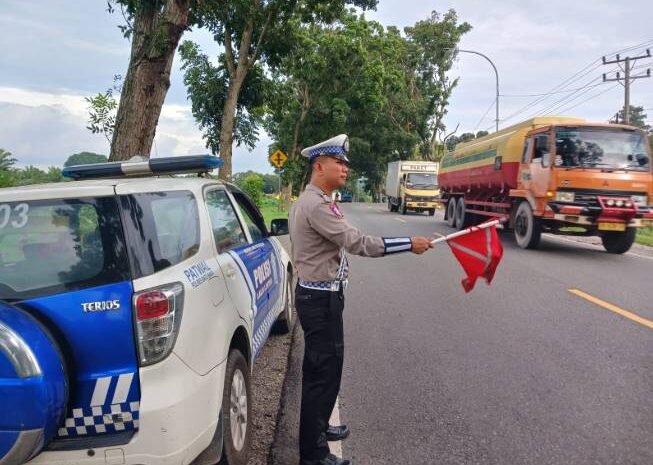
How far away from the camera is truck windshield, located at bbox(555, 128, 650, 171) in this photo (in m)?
10.4

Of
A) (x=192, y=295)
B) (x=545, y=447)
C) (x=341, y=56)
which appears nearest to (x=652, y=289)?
(x=545, y=447)

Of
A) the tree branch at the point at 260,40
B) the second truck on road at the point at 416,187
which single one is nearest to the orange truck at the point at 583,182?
the tree branch at the point at 260,40

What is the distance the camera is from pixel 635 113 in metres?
84.3

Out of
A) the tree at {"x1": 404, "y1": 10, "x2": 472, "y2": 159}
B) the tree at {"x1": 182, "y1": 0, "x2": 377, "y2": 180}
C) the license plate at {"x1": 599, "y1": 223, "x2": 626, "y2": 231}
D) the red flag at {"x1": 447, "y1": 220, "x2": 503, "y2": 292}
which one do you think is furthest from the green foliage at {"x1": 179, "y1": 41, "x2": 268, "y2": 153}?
the tree at {"x1": 404, "y1": 10, "x2": 472, "y2": 159}

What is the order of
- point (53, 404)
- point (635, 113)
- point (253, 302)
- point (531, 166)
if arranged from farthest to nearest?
point (635, 113) → point (531, 166) → point (253, 302) → point (53, 404)

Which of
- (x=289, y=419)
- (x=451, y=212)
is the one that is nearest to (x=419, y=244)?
(x=289, y=419)

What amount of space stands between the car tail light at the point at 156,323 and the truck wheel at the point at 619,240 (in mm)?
10949

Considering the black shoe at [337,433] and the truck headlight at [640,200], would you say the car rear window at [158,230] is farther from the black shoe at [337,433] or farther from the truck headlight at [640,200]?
the truck headlight at [640,200]

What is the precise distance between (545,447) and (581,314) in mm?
3335

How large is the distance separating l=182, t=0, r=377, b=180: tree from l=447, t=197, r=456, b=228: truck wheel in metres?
7.54

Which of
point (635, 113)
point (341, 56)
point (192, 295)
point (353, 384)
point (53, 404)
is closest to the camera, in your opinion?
point (53, 404)

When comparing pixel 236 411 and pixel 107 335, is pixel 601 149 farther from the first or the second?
pixel 107 335

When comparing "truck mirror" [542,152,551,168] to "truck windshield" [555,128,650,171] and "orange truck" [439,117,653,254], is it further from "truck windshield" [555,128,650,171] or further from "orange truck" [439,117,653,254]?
"truck windshield" [555,128,650,171]

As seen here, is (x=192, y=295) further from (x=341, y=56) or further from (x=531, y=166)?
(x=341, y=56)
